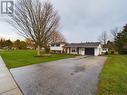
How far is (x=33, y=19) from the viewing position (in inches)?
982

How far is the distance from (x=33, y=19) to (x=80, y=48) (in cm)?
1622

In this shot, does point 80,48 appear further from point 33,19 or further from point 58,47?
point 33,19

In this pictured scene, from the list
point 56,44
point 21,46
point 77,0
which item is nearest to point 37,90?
point 77,0

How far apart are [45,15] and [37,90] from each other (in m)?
21.9

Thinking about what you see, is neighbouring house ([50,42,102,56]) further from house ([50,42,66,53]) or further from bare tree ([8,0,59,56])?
bare tree ([8,0,59,56])

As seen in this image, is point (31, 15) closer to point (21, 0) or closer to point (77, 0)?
point (21, 0)

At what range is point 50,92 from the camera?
16.0 feet

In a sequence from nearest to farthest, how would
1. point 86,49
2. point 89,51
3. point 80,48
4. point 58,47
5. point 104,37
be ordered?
point 89,51 < point 86,49 < point 80,48 < point 58,47 < point 104,37

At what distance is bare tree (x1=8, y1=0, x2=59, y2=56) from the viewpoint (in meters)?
24.3

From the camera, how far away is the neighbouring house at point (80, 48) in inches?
1335

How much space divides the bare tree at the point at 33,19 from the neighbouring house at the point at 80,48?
12.9 meters

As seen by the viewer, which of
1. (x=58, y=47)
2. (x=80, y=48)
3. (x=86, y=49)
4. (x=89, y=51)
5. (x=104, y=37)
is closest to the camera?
(x=89, y=51)

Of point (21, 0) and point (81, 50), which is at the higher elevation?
point (21, 0)

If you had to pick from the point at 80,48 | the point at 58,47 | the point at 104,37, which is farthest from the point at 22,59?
the point at 104,37
